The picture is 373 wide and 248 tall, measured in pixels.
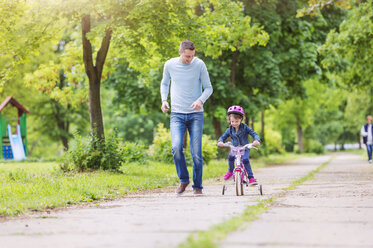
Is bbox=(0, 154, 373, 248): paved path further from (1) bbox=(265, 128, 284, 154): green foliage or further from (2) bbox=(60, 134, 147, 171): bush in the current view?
(1) bbox=(265, 128, 284, 154): green foliage

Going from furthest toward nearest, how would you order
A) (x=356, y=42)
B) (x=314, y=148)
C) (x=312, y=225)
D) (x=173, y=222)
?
(x=314, y=148), (x=356, y=42), (x=173, y=222), (x=312, y=225)

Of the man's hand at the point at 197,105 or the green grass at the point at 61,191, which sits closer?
the green grass at the point at 61,191

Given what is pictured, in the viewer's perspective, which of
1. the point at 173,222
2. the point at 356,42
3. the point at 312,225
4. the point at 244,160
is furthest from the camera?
the point at 356,42

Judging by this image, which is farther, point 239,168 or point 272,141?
point 272,141

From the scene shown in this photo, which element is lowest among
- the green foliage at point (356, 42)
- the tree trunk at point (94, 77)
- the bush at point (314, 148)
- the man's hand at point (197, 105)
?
the bush at point (314, 148)

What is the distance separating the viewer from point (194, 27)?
39.2 feet

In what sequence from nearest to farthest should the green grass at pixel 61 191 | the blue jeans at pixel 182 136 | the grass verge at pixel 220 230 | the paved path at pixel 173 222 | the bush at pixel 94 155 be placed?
the grass verge at pixel 220 230 < the paved path at pixel 173 222 < the green grass at pixel 61 191 < the blue jeans at pixel 182 136 < the bush at pixel 94 155

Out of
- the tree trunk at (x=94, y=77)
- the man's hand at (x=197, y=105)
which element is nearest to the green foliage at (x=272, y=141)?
the tree trunk at (x=94, y=77)

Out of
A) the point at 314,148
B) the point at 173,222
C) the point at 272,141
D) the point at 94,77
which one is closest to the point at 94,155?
the point at 94,77

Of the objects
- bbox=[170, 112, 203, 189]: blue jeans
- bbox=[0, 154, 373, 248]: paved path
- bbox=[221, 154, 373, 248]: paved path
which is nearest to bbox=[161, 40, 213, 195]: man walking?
bbox=[170, 112, 203, 189]: blue jeans

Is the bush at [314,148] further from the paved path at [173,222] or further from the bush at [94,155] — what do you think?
the paved path at [173,222]

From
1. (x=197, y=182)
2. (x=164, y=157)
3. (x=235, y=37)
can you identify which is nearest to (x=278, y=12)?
(x=235, y=37)

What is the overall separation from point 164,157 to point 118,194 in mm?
10075

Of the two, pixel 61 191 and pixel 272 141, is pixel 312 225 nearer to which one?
pixel 61 191
